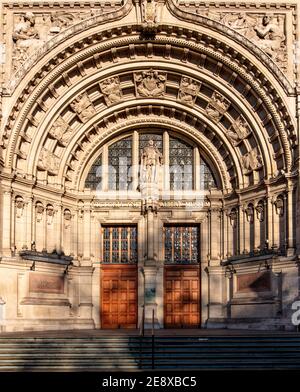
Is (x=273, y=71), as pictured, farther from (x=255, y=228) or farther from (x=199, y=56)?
(x=255, y=228)

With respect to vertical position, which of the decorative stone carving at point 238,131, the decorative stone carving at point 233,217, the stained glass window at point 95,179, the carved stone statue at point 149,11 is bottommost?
the decorative stone carving at point 233,217

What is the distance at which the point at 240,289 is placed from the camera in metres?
26.3

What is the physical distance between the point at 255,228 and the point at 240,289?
2225 mm

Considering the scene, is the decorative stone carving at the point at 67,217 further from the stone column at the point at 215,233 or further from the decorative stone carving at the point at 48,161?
the stone column at the point at 215,233

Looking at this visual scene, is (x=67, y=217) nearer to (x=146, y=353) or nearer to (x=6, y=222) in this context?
(x=6, y=222)

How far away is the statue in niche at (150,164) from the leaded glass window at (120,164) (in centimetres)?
66

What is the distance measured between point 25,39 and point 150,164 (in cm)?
659

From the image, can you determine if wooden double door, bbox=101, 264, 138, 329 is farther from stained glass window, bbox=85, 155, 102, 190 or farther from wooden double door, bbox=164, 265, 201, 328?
stained glass window, bbox=85, 155, 102, 190

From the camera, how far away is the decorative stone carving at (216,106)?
1049 inches

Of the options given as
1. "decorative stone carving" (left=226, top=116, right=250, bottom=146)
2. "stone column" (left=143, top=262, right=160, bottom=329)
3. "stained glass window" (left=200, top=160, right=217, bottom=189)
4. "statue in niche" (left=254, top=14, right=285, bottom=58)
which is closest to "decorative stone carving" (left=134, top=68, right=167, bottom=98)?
"decorative stone carving" (left=226, top=116, right=250, bottom=146)

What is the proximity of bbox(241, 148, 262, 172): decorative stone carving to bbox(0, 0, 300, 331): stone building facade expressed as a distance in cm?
6

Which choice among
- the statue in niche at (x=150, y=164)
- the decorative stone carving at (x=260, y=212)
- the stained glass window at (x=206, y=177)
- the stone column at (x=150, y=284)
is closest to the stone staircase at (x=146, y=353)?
the decorative stone carving at (x=260, y=212)
